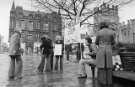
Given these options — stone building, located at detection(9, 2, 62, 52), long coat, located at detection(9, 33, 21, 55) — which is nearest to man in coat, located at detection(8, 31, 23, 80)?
long coat, located at detection(9, 33, 21, 55)

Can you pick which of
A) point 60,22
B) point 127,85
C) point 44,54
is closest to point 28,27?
point 60,22

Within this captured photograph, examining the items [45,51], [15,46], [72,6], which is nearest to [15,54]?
[15,46]

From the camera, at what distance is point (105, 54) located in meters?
3.97

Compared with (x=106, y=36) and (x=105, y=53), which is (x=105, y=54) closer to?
(x=105, y=53)

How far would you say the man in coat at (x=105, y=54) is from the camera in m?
3.97

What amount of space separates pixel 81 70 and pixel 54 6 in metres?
9.62

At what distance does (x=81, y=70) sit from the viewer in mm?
5805

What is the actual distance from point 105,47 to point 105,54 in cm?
19

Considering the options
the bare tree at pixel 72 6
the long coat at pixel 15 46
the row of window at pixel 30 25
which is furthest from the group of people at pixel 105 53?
the row of window at pixel 30 25

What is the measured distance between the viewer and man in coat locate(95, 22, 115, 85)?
397 cm

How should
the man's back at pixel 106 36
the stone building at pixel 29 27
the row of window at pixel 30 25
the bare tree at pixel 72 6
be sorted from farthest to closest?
the row of window at pixel 30 25
the stone building at pixel 29 27
the bare tree at pixel 72 6
the man's back at pixel 106 36

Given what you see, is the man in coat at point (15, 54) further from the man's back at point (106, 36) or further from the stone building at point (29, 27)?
the stone building at point (29, 27)

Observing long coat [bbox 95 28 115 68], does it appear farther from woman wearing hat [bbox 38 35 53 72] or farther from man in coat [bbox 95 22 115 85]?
woman wearing hat [bbox 38 35 53 72]

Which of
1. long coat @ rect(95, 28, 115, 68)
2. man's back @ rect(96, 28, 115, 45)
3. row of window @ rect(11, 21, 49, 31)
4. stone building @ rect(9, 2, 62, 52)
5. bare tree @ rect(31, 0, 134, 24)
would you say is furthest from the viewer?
row of window @ rect(11, 21, 49, 31)
